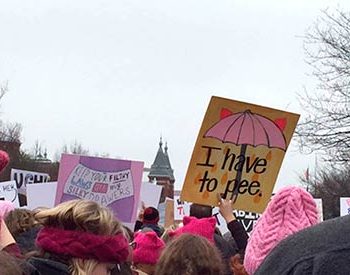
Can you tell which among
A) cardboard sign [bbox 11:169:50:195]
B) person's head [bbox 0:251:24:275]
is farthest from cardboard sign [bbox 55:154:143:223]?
person's head [bbox 0:251:24:275]

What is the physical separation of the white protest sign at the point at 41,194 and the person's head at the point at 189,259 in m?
5.43

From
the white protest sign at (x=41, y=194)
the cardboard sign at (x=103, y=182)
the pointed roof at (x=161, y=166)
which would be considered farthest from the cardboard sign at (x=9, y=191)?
the pointed roof at (x=161, y=166)

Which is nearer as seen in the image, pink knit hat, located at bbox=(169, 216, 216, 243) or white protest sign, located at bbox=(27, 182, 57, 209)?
pink knit hat, located at bbox=(169, 216, 216, 243)

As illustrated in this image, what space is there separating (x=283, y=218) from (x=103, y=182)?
4.65 m

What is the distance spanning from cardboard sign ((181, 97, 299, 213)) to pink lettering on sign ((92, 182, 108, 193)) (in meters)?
2.16

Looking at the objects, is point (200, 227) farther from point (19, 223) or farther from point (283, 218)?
point (283, 218)

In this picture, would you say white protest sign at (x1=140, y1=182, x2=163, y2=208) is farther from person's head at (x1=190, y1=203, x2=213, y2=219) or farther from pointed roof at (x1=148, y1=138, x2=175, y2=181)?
pointed roof at (x1=148, y1=138, x2=175, y2=181)

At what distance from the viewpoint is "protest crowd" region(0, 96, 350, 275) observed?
4.22 feet

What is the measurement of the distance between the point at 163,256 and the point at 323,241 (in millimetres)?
2459

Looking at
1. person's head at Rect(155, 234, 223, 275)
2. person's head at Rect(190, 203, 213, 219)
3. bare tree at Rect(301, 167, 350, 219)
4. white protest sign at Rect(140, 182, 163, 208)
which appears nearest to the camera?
person's head at Rect(155, 234, 223, 275)

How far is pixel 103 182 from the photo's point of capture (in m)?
7.71

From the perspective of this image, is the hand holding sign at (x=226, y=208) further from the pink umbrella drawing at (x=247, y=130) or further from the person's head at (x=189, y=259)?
the person's head at (x=189, y=259)

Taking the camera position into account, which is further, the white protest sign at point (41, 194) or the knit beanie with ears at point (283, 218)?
the white protest sign at point (41, 194)

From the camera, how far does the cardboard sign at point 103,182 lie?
7496mm
